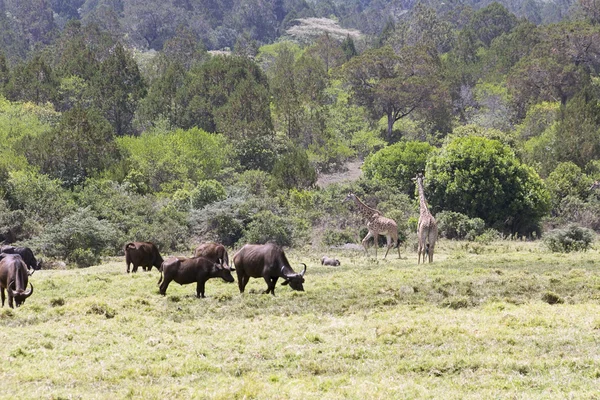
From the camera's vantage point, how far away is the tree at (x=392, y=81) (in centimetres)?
6881

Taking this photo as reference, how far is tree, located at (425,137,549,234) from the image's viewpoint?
4028cm

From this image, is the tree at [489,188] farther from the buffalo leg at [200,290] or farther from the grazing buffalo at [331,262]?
the buffalo leg at [200,290]

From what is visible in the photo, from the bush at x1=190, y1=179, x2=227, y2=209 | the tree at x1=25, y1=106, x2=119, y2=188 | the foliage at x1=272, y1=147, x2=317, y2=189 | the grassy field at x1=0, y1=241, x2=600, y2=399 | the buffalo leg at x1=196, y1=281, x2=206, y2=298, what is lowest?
the grassy field at x1=0, y1=241, x2=600, y2=399

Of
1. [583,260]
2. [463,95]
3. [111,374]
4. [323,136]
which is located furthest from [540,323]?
[463,95]

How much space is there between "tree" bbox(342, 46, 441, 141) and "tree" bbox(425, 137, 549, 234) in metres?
28.1

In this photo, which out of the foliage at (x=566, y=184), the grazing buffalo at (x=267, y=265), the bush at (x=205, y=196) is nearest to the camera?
the grazing buffalo at (x=267, y=265)

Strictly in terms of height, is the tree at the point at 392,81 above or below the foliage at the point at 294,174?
above

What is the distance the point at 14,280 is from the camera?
17.2 metres

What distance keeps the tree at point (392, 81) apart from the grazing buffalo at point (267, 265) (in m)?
51.6

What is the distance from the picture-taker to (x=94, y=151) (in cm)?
4722

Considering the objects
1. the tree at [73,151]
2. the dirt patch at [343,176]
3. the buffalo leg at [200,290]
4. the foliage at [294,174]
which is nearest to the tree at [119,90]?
the tree at [73,151]

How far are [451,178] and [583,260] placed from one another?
16944mm

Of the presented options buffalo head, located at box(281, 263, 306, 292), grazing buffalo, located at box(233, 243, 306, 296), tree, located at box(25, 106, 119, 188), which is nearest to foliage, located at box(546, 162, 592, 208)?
tree, located at box(25, 106, 119, 188)

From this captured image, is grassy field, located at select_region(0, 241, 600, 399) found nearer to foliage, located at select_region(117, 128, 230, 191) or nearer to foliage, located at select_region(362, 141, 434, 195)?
foliage, located at select_region(362, 141, 434, 195)
